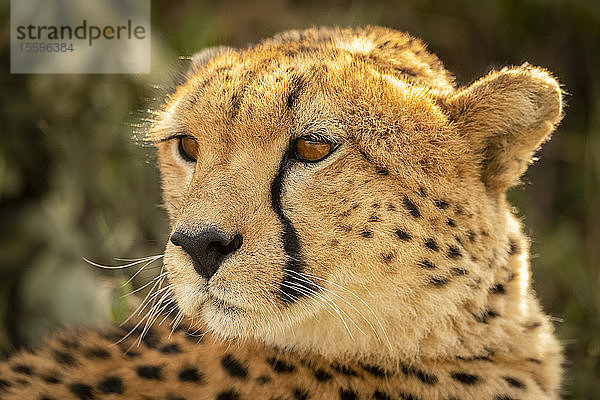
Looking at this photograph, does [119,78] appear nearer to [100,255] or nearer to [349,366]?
[100,255]

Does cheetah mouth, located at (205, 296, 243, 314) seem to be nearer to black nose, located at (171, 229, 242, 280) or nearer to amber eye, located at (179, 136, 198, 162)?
black nose, located at (171, 229, 242, 280)

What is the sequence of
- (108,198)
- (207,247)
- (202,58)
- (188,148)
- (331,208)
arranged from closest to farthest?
(207,247) → (331,208) → (188,148) → (202,58) → (108,198)

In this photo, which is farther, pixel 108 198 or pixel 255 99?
pixel 108 198

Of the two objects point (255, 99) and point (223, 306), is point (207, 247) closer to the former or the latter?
point (223, 306)

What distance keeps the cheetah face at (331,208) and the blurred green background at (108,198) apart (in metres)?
1.01

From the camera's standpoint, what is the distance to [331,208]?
169cm

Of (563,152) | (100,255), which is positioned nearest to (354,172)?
(100,255)

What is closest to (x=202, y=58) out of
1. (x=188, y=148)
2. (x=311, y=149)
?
(x=188, y=148)

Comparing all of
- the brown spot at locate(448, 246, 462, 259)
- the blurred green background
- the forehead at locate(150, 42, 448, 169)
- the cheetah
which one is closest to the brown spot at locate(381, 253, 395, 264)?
the cheetah

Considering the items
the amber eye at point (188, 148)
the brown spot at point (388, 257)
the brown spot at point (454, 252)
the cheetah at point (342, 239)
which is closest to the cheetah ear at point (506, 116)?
the cheetah at point (342, 239)

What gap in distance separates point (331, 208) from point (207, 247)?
284mm

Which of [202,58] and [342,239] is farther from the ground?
→ [202,58]

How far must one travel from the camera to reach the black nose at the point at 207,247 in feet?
5.11

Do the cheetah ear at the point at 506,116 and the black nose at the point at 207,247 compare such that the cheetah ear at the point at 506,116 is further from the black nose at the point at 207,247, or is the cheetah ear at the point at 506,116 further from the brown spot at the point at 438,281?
the black nose at the point at 207,247
